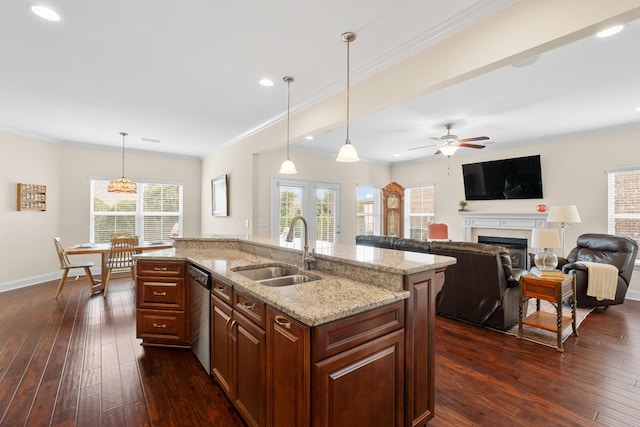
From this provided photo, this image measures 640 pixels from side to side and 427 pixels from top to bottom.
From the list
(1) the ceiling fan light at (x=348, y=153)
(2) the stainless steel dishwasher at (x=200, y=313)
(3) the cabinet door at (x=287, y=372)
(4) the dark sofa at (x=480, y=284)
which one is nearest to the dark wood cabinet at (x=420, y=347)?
(3) the cabinet door at (x=287, y=372)

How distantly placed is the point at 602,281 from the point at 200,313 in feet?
15.7

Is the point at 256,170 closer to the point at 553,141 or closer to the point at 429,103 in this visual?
the point at 429,103

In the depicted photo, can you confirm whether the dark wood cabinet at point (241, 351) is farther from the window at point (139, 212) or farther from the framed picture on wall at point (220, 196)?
the window at point (139, 212)

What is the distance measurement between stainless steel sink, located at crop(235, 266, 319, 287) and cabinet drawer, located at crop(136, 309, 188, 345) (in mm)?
926

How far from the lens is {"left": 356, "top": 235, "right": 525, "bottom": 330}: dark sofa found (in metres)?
3.21

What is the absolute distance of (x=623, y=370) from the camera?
2490 mm

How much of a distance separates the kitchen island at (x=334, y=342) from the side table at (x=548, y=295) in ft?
5.86

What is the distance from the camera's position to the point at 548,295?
2.94 m

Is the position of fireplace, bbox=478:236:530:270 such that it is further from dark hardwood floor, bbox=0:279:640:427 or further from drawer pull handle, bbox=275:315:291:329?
drawer pull handle, bbox=275:315:291:329

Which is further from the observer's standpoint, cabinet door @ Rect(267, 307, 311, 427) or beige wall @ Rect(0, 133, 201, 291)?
beige wall @ Rect(0, 133, 201, 291)

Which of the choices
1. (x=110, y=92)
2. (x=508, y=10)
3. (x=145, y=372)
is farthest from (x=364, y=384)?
(x=110, y=92)

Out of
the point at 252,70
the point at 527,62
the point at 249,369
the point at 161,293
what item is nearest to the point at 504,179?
the point at 527,62

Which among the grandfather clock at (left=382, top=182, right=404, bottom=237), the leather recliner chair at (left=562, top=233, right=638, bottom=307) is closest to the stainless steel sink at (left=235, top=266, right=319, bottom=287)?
the leather recliner chair at (left=562, top=233, right=638, bottom=307)

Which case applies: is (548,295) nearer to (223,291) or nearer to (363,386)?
(363,386)
